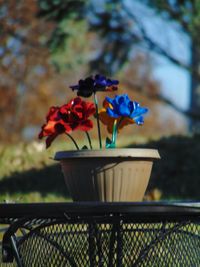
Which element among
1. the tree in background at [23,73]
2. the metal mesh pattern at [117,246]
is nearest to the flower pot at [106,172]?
the metal mesh pattern at [117,246]

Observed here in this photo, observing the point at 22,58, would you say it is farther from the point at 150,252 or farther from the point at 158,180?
the point at 150,252

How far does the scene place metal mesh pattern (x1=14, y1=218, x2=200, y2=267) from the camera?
9.18 feet

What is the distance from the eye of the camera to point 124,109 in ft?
10.5

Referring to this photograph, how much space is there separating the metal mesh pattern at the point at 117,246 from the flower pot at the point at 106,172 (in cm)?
25

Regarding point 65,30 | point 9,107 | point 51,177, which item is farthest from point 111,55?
point 9,107

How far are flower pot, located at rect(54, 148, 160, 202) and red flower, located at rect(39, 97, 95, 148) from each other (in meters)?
0.13

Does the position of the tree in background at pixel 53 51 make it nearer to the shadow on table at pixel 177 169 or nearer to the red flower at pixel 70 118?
the shadow on table at pixel 177 169

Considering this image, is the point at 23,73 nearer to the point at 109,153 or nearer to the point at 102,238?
the point at 109,153

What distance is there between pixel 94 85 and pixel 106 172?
46 centimetres

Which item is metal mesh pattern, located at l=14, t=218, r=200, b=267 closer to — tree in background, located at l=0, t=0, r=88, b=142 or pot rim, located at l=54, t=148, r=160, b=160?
pot rim, located at l=54, t=148, r=160, b=160

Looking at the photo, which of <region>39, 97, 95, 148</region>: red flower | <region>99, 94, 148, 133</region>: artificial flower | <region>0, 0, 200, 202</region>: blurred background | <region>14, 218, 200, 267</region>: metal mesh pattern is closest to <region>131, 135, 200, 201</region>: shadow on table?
<region>0, 0, 200, 202</region>: blurred background

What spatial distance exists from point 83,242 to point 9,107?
1835 cm

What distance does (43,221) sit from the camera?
3.08m

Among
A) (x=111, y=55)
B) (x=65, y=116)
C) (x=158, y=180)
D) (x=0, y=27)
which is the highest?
(x=0, y=27)
